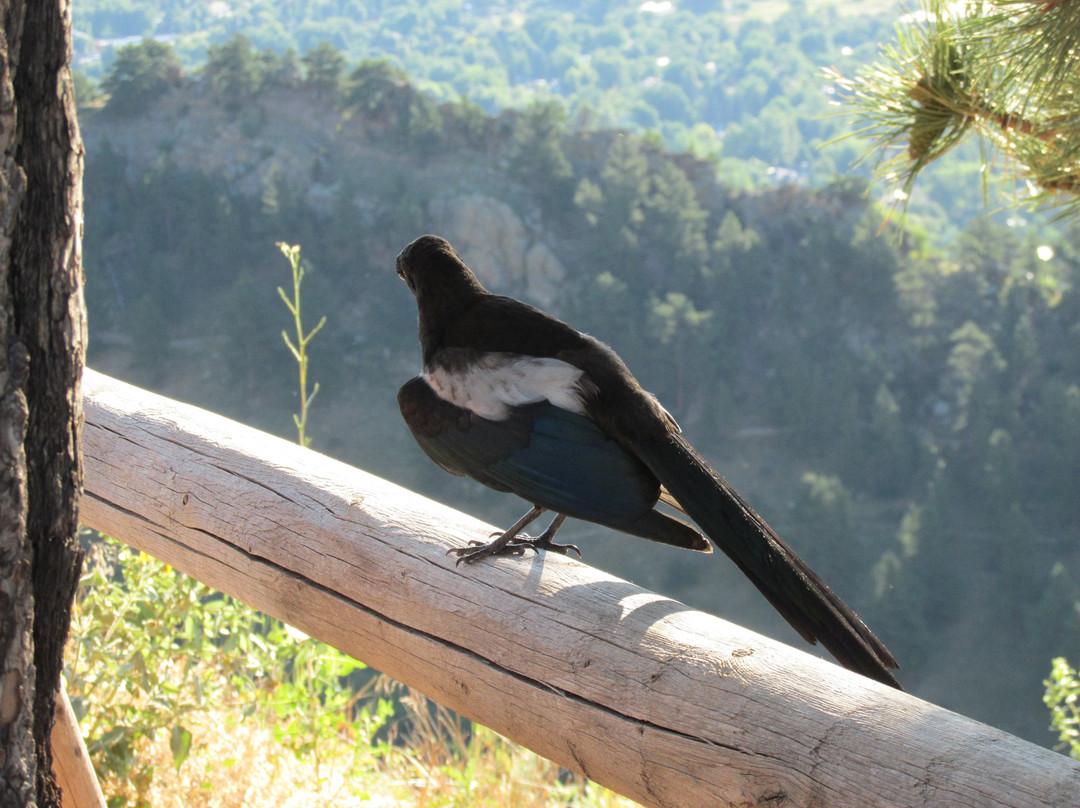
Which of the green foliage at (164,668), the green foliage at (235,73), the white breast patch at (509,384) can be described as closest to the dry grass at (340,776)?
the green foliage at (164,668)

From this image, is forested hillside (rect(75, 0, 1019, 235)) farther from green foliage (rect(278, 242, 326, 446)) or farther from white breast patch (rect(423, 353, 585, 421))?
white breast patch (rect(423, 353, 585, 421))

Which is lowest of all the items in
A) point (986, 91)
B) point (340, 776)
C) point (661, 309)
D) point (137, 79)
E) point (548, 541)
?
point (340, 776)

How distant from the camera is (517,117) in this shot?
94.2 feet

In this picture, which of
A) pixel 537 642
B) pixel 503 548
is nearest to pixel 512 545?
pixel 503 548

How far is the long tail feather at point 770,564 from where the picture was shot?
1.01m

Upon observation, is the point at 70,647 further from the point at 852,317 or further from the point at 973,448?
the point at 852,317

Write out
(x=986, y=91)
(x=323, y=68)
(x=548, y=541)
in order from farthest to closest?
(x=323, y=68) → (x=986, y=91) → (x=548, y=541)

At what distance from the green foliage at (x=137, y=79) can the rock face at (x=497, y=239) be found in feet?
29.8

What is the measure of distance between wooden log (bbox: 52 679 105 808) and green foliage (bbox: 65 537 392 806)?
23 centimetres

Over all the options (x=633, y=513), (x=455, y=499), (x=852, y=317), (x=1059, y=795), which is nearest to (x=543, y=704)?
(x=633, y=513)

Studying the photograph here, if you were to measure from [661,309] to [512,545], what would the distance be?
23238 mm

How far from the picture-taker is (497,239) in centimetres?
2717

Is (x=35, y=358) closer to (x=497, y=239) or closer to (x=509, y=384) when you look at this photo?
(x=509, y=384)

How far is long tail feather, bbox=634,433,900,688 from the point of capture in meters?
1.01
